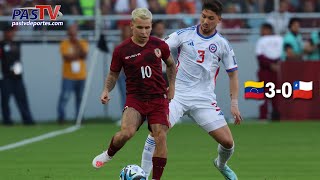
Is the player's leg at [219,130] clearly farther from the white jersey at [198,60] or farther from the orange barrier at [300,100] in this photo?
the orange barrier at [300,100]

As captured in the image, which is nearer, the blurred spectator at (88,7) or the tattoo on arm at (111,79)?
the tattoo on arm at (111,79)

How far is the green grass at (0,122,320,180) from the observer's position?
15.4m

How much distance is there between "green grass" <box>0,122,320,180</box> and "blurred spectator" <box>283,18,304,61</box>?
188 cm

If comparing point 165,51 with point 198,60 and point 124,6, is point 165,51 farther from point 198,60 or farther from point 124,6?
point 124,6

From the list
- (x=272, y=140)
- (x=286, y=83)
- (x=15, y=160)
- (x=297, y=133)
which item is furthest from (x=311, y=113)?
(x=15, y=160)

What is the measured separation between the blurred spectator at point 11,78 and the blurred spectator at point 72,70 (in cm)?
89

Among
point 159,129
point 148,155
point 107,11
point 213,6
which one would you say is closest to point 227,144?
point 148,155

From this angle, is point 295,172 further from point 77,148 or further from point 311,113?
point 311,113

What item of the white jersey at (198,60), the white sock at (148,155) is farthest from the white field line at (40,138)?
the white sock at (148,155)

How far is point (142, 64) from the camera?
42.8 ft

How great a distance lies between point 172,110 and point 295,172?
2742 mm

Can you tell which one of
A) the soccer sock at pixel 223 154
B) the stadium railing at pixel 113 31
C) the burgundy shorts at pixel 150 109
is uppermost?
the burgundy shorts at pixel 150 109

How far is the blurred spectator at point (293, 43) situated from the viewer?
27.3 metres

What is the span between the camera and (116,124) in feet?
89.8
